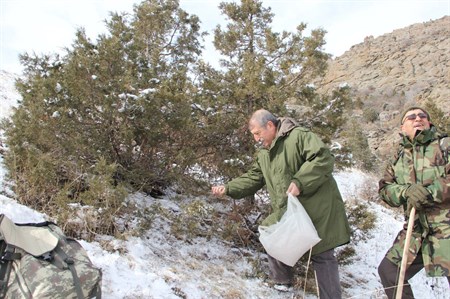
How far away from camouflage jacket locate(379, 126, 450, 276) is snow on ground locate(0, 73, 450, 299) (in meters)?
0.52

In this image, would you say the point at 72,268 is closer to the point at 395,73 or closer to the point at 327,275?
the point at 327,275

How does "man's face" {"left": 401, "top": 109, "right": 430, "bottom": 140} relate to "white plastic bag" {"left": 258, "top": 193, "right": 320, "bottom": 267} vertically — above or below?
above

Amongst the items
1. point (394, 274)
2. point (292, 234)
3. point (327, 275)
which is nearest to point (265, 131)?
point (292, 234)

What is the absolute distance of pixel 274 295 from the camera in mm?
3846

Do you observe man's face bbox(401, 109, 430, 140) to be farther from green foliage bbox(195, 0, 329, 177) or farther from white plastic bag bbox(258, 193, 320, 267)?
green foliage bbox(195, 0, 329, 177)

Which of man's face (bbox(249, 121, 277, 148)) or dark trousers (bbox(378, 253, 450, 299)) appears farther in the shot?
man's face (bbox(249, 121, 277, 148))

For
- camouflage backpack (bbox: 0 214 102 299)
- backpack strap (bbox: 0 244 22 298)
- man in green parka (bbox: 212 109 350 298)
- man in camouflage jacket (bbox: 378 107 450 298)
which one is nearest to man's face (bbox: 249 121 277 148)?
man in green parka (bbox: 212 109 350 298)

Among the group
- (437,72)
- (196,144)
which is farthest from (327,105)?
(437,72)

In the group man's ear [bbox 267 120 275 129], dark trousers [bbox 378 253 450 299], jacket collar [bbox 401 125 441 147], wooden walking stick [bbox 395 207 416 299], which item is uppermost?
man's ear [bbox 267 120 275 129]

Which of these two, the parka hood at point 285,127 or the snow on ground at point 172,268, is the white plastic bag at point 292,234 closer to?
the parka hood at point 285,127

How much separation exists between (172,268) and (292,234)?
1419 mm

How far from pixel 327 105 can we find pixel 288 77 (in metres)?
0.71

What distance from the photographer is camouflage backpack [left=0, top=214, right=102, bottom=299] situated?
2.25m

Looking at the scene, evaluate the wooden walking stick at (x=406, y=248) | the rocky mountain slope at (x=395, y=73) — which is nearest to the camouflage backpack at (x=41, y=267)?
the wooden walking stick at (x=406, y=248)
